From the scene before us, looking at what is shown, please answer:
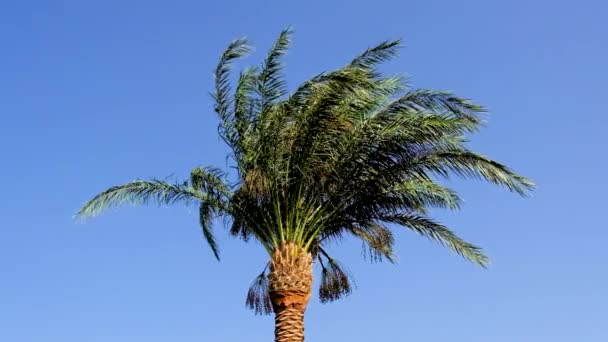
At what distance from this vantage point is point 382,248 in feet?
68.2

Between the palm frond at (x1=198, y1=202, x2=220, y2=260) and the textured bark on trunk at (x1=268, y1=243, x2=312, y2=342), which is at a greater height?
the palm frond at (x1=198, y1=202, x2=220, y2=260)

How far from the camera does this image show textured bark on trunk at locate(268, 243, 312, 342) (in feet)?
57.7

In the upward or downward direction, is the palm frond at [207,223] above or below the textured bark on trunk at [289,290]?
above

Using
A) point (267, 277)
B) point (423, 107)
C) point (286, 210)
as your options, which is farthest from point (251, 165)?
point (423, 107)

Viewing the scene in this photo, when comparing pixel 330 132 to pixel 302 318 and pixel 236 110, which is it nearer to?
pixel 236 110

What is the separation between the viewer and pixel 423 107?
61.3ft

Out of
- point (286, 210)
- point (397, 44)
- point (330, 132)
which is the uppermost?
point (397, 44)

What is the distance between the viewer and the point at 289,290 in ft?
57.8

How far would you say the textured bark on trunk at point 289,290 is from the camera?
17.6 meters

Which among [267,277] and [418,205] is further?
[418,205]

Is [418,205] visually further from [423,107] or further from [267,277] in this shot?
[267,277]

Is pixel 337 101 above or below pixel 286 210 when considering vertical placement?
above

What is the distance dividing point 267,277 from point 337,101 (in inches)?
161

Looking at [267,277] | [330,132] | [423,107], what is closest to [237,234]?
[267,277]
